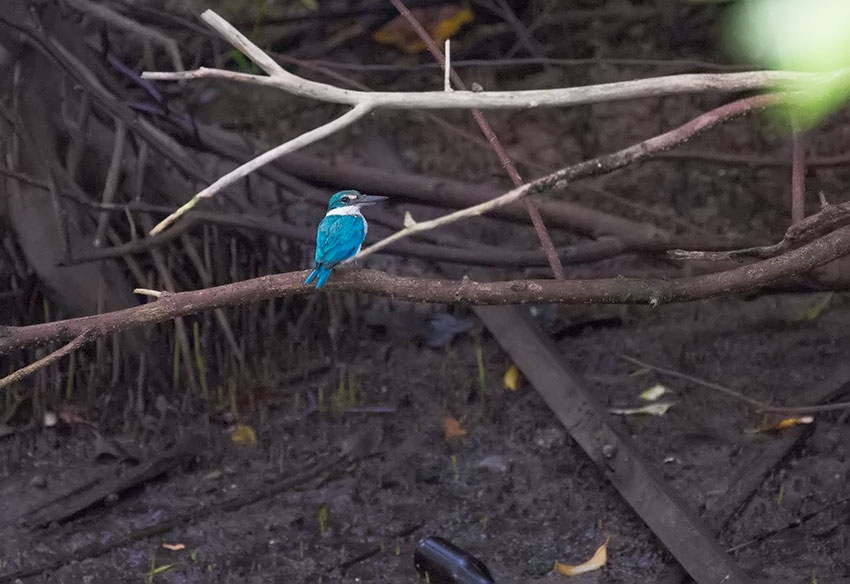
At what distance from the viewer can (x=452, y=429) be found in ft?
11.8

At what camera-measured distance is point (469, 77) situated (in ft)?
14.5

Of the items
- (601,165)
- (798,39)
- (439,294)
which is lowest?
(439,294)

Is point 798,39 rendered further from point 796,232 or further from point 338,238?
point 338,238

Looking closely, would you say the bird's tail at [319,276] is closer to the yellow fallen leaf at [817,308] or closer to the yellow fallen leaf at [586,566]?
the yellow fallen leaf at [586,566]

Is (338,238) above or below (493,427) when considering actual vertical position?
above

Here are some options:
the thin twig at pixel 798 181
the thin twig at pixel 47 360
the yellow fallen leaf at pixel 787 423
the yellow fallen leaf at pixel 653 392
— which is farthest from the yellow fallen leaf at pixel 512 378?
the thin twig at pixel 47 360

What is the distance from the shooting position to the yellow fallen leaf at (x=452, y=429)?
3568 millimetres

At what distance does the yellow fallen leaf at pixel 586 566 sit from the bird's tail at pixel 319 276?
1.21m

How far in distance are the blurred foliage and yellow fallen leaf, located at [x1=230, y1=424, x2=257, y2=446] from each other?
223 centimetres

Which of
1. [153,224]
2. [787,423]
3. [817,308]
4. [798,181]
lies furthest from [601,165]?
[817,308]

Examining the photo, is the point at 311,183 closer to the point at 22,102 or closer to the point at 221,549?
the point at 22,102

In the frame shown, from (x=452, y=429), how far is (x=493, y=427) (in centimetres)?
16

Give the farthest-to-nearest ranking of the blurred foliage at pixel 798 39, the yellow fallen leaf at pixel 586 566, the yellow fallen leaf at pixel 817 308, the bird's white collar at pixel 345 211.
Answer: the yellow fallen leaf at pixel 817 308
the yellow fallen leaf at pixel 586 566
the bird's white collar at pixel 345 211
the blurred foliage at pixel 798 39

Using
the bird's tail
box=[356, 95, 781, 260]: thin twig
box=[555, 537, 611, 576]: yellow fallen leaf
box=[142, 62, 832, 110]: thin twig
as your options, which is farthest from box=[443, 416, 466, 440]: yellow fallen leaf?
box=[142, 62, 832, 110]: thin twig
